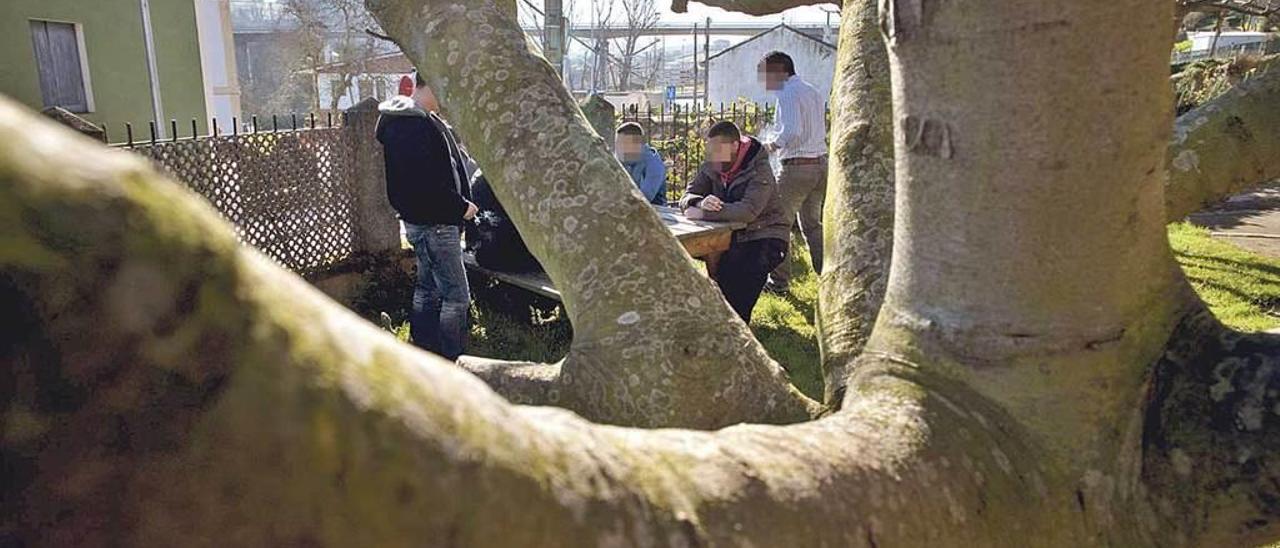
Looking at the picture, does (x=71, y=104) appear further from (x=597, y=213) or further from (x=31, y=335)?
(x=31, y=335)

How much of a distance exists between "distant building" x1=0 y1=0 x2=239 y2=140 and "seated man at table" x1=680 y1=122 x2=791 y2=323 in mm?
11247

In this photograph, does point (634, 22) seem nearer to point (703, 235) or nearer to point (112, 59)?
point (112, 59)

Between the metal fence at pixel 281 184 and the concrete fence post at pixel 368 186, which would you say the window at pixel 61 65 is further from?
the concrete fence post at pixel 368 186

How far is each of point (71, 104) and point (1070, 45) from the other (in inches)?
672

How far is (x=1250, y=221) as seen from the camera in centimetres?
1144

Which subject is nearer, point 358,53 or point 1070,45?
point 1070,45

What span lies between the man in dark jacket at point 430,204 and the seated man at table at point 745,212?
168cm

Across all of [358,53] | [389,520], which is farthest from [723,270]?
[358,53]

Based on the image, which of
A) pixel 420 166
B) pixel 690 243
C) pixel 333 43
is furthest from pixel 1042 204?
pixel 333 43

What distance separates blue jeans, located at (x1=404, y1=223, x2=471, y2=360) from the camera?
18.2 ft

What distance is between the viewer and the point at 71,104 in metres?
15.2

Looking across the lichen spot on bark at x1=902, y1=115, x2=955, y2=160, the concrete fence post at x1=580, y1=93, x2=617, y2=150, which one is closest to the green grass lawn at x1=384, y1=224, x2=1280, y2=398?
the concrete fence post at x1=580, y1=93, x2=617, y2=150

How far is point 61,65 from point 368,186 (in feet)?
33.8

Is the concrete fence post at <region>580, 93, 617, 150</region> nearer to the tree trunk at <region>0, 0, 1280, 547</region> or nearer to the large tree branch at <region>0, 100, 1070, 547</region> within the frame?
the tree trunk at <region>0, 0, 1280, 547</region>
